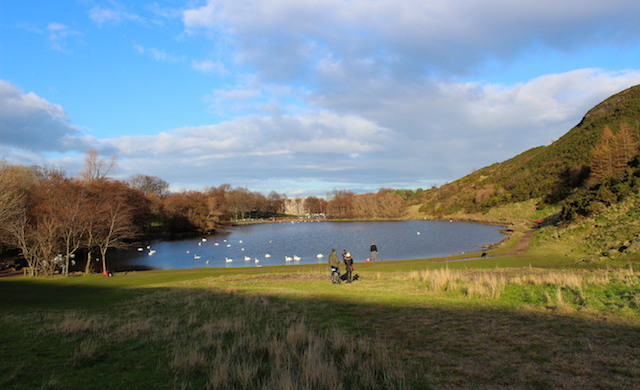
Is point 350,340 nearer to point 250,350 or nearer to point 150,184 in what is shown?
point 250,350

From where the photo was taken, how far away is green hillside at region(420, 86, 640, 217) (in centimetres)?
8844

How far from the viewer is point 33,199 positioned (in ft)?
155

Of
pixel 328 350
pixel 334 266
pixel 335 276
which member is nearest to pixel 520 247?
pixel 335 276

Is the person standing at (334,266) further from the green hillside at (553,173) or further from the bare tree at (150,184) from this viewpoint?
the bare tree at (150,184)

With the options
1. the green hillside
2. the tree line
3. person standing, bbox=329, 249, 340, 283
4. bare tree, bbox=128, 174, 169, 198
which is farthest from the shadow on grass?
bare tree, bbox=128, 174, 169, 198

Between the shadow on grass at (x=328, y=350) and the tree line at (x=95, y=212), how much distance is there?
81.7 feet

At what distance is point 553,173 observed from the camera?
355ft

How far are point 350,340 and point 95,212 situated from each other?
38.8m

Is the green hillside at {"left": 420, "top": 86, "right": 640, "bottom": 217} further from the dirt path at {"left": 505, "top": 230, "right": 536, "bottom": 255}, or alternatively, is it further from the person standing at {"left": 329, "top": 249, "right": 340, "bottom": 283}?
the person standing at {"left": 329, "top": 249, "right": 340, "bottom": 283}

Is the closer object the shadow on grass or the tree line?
the shadow on grass

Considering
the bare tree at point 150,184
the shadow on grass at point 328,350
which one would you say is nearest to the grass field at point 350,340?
the shadow on grass at point 328,350

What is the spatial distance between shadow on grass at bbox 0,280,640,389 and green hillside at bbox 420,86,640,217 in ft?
260

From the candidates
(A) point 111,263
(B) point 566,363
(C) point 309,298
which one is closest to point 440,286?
(C) point 309,298

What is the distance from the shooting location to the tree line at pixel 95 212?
1378 inches
